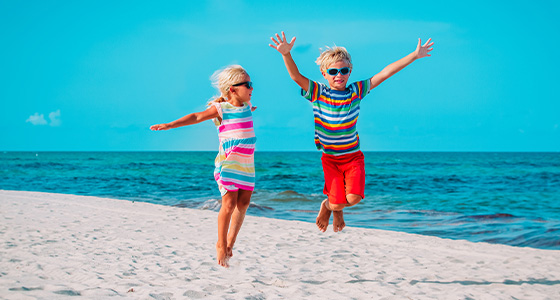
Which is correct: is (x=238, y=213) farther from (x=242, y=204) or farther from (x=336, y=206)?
(x=336, y=206)

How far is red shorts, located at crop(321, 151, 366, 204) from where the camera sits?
4.77 m

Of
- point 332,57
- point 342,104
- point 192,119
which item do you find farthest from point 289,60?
point 192,119

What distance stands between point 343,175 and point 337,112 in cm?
70

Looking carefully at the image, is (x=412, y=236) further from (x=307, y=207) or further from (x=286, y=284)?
(x=307, y=207)

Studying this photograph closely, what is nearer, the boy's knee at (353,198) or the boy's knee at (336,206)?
the boy's knee at (353,198)

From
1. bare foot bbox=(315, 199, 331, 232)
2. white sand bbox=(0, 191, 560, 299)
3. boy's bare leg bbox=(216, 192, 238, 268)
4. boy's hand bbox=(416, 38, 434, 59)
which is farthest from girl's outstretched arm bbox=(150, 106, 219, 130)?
white sand bbox=(0, 191, 560, 299)

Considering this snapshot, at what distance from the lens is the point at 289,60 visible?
4.43 meters

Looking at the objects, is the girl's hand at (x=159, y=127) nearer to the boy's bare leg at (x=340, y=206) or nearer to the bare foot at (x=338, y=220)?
the boy's bare leg at (x=340, y=206)

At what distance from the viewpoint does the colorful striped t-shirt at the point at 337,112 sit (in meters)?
4.65

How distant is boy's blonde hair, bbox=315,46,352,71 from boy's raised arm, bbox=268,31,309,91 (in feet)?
0.84

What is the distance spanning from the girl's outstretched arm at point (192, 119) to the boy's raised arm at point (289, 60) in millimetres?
797

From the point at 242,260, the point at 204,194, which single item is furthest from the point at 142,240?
the point at 204,194

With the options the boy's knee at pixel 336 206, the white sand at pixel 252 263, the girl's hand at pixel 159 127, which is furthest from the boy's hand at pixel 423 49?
the white sand at pixel 252 263

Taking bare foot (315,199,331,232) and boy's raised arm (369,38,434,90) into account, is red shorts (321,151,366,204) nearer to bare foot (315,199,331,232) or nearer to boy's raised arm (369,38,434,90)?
bare foot (315,199,331,232)
